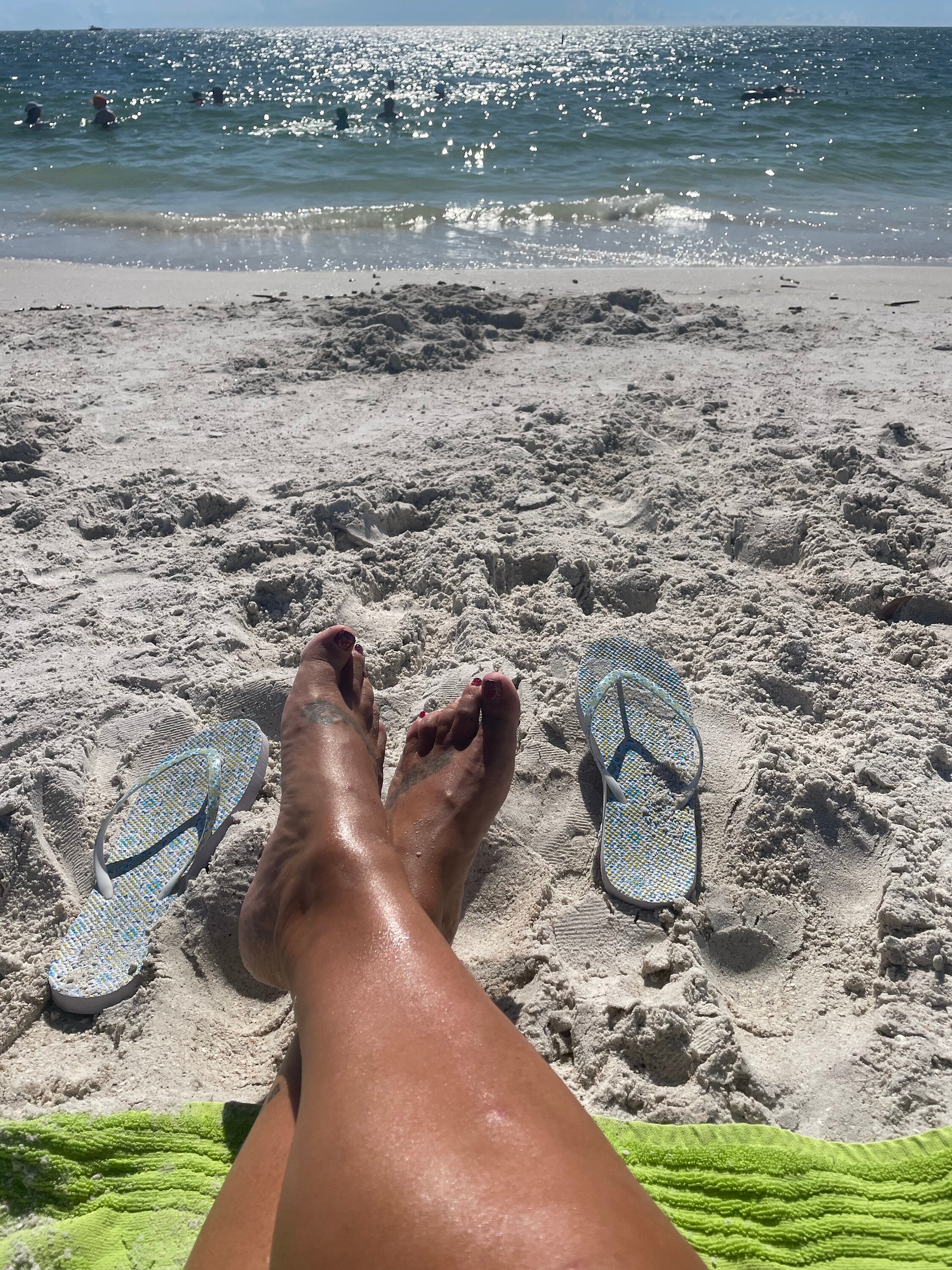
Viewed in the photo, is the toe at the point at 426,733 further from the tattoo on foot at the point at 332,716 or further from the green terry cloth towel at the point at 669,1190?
the green terry cloth towel at the point at 669,1190

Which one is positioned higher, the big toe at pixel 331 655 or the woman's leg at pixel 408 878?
the big toe at pixel 331 655

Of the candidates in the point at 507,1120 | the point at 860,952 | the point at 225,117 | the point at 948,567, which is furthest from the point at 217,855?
the point at 225,117

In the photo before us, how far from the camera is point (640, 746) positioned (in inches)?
74.6

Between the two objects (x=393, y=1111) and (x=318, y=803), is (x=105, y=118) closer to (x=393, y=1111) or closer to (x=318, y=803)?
(x=318, y=803)

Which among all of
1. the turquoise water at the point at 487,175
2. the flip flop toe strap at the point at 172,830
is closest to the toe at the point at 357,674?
the flip flop toe strap at the point at 172,830

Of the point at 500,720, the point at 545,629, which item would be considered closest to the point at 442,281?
the point at 545,629

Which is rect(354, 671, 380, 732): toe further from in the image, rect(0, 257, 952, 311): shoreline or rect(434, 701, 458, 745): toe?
rect(0, 257, 952, 311): shoreline

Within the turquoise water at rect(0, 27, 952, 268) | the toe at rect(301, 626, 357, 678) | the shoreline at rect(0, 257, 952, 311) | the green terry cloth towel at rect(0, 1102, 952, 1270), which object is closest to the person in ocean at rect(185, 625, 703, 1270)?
the green terry cloth towel at rect(0, 1102, 952, 1270)

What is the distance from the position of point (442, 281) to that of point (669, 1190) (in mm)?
4913

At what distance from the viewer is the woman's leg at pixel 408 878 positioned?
38.2 inches

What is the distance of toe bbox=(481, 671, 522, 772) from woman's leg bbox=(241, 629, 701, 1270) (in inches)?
16.6

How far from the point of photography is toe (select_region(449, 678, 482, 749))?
1816mm

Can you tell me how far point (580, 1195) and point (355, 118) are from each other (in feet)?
52.0

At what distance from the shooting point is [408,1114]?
3.09 feet
